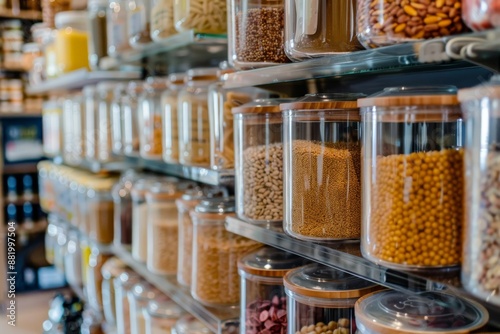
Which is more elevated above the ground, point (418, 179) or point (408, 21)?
point (408, 21)

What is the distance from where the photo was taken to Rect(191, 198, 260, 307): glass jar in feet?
4.99

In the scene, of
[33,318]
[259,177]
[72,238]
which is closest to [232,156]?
[259,177]

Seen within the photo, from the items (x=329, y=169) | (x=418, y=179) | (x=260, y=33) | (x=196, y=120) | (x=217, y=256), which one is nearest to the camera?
(x=418, y=179)

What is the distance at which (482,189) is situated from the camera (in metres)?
0.68

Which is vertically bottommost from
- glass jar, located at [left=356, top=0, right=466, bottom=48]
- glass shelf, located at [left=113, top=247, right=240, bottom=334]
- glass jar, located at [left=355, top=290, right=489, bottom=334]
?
glass shelf, located at [left=113, top=247, right=240, bottom=334]

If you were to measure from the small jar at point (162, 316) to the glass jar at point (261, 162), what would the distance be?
2.38ft

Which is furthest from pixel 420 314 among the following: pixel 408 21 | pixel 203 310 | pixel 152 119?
pixel 152 119

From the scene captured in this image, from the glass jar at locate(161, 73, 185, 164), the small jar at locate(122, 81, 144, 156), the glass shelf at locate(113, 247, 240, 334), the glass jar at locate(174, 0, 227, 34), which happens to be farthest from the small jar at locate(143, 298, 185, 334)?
the glass jar at locate(174, 0, 227, 34)

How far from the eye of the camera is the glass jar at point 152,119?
1.94 m

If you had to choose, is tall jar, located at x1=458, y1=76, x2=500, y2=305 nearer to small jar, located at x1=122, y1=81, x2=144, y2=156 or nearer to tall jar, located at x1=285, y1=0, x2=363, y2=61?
tall jar, located at x1=285, y1=0, x2=363, y2=61

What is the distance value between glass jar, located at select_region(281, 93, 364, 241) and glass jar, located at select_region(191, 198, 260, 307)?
0.52 meters

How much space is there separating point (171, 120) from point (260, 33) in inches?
27.3

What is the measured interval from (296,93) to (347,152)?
594 mm

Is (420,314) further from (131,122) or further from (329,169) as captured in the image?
(131,122)
